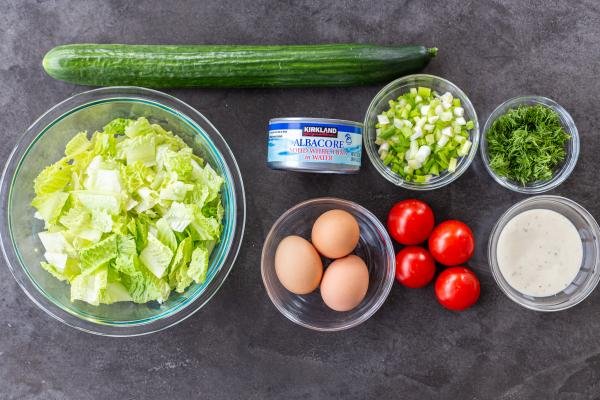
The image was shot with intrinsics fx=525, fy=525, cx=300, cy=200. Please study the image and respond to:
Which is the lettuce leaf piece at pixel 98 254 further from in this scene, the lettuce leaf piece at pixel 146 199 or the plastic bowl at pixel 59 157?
the plastic bowl at pixel 59 157

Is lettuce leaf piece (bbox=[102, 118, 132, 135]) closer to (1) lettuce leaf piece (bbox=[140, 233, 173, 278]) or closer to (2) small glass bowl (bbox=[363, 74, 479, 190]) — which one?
(1) lettuce leaf piece (bbox=[140, 233, 173, 278])

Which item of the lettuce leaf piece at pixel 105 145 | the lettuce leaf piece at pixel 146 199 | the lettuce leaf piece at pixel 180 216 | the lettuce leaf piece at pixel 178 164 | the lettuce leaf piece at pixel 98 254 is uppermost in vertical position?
the lettuce leaf piece at pixel 105 145

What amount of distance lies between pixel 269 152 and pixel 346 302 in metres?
0.58

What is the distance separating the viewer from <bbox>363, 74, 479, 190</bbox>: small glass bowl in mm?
1921

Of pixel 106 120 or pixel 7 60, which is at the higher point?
pixel 7 60

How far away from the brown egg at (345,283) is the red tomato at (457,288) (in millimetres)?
297

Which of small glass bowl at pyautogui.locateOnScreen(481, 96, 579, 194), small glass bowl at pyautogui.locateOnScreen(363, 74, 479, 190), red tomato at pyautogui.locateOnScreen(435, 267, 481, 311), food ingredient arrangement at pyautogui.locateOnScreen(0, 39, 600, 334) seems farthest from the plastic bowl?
small glass bowl at pyautogui.locateOnScreen(481, 96, 579, 194)

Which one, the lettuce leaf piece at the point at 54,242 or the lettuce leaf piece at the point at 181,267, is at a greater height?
the lettuce leaf piece at the point at 54,242

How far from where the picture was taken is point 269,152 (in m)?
1.81

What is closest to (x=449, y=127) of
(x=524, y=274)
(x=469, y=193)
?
(x=469, y=193)

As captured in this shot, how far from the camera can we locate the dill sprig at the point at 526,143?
1854 mm

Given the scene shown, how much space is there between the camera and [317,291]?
196 cm

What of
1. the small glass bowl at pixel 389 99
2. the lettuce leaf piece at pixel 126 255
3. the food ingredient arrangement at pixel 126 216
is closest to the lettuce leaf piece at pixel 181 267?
the food ingredient arrangement at pixel 126 216

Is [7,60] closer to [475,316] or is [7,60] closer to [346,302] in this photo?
[346,302]
